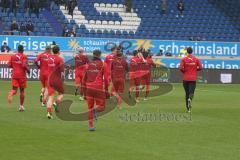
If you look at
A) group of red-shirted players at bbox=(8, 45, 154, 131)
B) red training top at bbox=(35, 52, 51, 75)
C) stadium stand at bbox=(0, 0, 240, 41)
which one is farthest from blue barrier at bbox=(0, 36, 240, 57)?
red training top at bbox=(35, 52, 51, 75)

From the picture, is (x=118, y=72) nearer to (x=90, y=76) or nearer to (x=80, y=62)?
(x=80, y=62)

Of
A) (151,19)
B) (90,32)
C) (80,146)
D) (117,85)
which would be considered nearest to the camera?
(80,146)

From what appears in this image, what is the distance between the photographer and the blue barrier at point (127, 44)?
147 ft

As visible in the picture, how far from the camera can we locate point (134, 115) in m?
19.8

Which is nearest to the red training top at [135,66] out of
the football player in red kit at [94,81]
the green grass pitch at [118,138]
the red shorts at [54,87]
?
the green grass pitch at [118,138]

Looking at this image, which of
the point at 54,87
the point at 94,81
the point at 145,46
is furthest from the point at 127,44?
the point at 94,81

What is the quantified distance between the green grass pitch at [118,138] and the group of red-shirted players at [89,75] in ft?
2.38

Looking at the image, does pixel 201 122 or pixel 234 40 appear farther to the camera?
pixel 234 40

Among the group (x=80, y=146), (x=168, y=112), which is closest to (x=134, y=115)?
(x=168, y=112)

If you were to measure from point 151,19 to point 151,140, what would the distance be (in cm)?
4095

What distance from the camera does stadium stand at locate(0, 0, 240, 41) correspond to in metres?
50.2

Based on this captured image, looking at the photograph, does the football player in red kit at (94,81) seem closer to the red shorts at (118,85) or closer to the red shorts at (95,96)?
the red shorts at (95,96)

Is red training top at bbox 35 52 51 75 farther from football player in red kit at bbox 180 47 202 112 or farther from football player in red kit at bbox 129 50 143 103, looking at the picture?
football player in red kit at bbox 129 50 143 103

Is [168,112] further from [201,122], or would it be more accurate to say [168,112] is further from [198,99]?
[198,99]
